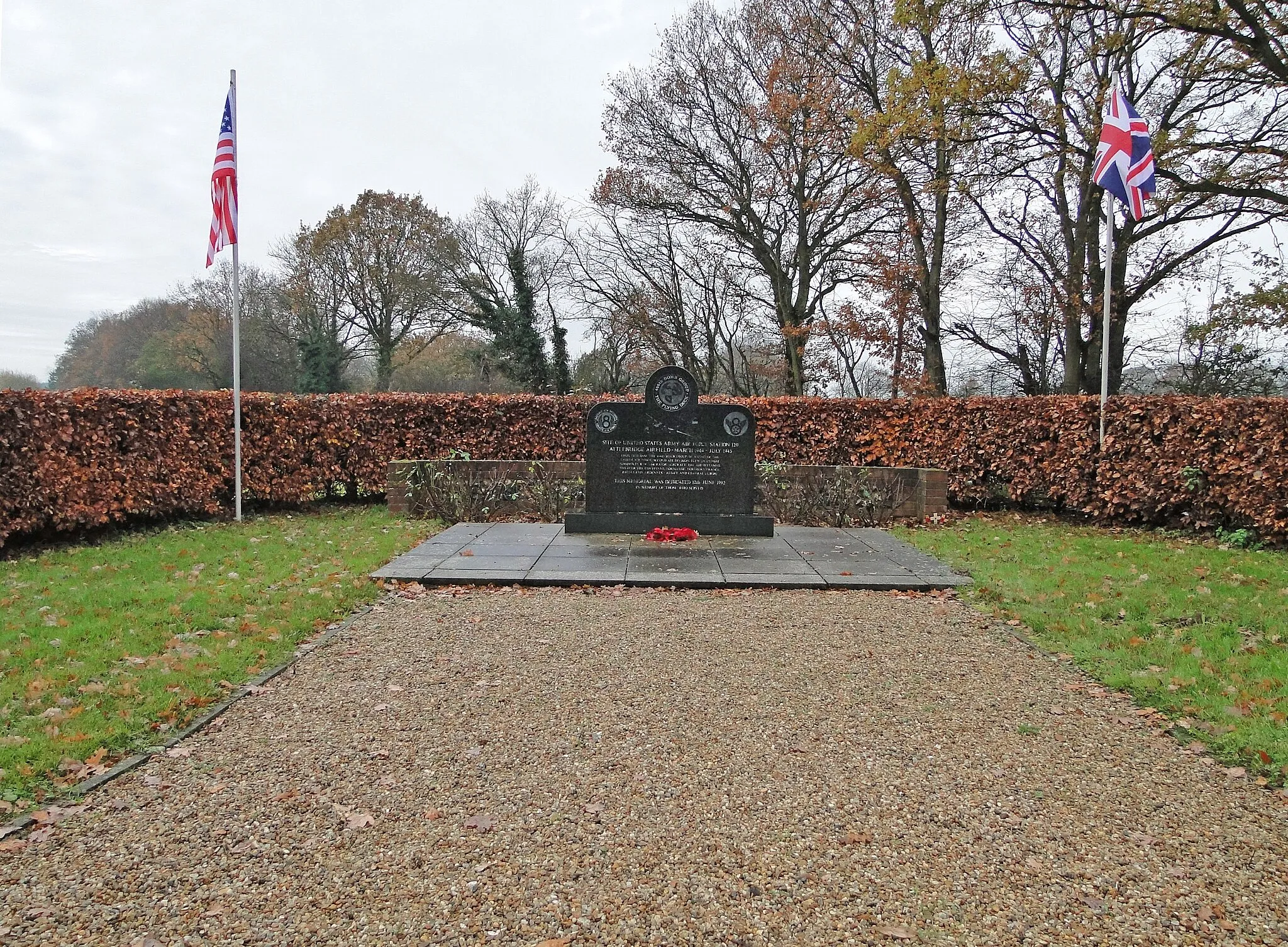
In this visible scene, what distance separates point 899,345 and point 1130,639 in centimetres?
1755

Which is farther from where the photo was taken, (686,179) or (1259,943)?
(686,179)

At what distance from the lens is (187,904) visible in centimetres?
233

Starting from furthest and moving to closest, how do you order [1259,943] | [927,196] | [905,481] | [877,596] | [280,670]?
[927,196]
[905,481]
[877,596]
[280,670]
[1259,943]

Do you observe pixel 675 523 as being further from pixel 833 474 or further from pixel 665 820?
pixel 665 820

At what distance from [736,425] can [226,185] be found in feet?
22.9

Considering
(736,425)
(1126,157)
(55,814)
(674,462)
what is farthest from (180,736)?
(1126,157)

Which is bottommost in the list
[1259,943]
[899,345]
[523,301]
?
[1259,943]

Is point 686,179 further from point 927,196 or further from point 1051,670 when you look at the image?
point 1051,670

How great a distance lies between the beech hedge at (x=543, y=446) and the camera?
28.4 ft

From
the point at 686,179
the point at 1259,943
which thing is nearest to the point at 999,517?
the point at 1259,943

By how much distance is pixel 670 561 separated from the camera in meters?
7.54

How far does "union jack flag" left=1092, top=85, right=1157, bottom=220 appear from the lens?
993 centimetres

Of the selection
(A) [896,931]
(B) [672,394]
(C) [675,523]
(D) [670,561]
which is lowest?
(A) [896,931]

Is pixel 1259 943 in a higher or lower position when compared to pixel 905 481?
lower
